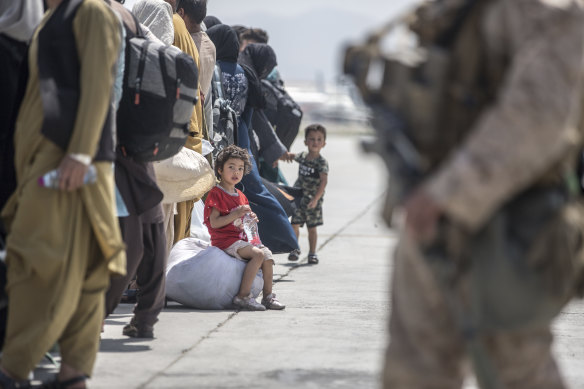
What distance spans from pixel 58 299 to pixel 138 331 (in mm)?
1753

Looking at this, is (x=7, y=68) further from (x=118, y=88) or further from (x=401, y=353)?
(x=401, y=353)

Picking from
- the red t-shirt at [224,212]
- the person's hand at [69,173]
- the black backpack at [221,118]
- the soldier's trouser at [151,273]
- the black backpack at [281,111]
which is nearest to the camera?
the person's hand at [69,173]

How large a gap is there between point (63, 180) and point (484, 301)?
206 centimetres

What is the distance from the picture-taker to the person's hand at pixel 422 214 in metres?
2.88

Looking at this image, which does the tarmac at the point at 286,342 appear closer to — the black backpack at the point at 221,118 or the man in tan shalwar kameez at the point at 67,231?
the man in tan shalwar kameez at the point at 67,231

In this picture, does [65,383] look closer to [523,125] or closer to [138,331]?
[138,331]

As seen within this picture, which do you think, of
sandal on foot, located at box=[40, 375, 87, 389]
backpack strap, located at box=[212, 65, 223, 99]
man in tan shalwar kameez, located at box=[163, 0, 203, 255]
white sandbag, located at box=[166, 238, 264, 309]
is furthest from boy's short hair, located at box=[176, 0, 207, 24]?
sandal on foot, located at box=[40, 375, 87, 389]

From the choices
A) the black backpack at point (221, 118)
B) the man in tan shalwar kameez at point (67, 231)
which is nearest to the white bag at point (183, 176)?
the black backpack at point (221, 118)

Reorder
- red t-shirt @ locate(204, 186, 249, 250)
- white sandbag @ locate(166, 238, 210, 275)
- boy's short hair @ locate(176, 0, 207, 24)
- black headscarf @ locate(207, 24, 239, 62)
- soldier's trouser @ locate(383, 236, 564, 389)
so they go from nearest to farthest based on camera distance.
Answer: soldier's trouser @ locate(383, 236, 564, 389)
white sandbag @ locate(166, 238, 210, 275)
red t-shirt @ locate(204, 186, 249, 250)
boy's short hair @ locate(176, 0, 207, 24)
black headscarf @ locate(207, 24, 239, 62)

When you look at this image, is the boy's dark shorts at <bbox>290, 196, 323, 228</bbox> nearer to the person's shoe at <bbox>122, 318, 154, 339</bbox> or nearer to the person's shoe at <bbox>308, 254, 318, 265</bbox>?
the person's shoe at <bbox>308, 254, 318, 265</bbox>

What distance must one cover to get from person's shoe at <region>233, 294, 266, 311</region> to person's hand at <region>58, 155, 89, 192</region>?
2.93 metres

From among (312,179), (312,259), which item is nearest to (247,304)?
(312,259)

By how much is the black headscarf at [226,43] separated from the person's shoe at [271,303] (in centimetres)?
266

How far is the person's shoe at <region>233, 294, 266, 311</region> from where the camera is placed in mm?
7156
